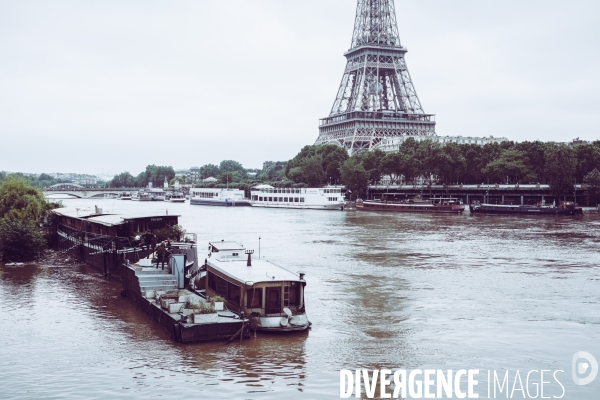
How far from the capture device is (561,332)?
22609 millimetres

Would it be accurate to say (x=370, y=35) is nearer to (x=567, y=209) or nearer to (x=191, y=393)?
(x=567, y=209)

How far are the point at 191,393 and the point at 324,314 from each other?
9.44 meters

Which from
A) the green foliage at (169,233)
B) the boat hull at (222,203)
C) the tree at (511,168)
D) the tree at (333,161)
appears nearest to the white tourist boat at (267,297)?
the green foliage at (169,233)

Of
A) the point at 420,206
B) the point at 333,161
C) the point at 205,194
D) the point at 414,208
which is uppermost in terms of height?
the point at 333,161

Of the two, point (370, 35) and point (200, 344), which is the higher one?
point (370, 35)

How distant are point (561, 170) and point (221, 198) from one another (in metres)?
69.4

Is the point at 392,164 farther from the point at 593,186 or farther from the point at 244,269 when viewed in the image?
the point at 244,269

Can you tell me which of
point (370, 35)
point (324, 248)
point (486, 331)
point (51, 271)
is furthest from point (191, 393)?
point (370, 35)

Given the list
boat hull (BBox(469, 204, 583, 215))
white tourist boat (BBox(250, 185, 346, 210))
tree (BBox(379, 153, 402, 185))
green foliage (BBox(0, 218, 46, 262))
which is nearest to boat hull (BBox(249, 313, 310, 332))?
green foliage (BBox(0, 218, 46, 262))

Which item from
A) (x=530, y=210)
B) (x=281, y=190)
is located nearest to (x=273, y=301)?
(x=530, y=210)

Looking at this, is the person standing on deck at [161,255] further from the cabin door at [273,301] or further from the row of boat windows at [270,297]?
the cabin door at [273,301]

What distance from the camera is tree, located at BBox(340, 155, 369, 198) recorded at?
120875 mm

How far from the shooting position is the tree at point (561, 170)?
302ft

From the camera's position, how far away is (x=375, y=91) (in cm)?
15438
